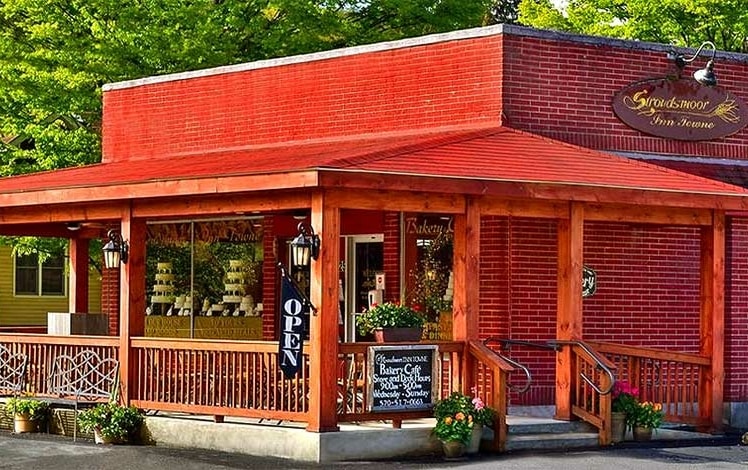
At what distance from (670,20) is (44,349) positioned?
19.4 metres

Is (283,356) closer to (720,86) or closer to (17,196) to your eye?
(17,196)

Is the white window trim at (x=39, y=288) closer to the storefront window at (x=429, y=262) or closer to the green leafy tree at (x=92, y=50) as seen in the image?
Result: the green leafy tree at (x=92, y=50)

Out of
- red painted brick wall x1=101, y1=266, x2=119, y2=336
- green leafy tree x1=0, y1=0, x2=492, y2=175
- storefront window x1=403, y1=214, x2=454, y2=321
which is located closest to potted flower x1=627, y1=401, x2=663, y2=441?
storefront window x1=403, y1=214, x2=454, y2=321

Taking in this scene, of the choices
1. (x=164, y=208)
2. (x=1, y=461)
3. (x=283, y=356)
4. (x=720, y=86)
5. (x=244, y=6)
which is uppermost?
(x=244, y=6)

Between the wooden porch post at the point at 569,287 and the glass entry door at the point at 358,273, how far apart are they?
404 cm

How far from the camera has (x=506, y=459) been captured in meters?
16.6

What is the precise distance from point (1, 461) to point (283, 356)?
318 cm

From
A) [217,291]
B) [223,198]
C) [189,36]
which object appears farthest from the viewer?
[189,36]

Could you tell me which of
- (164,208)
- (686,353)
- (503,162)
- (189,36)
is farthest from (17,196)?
(189,36)

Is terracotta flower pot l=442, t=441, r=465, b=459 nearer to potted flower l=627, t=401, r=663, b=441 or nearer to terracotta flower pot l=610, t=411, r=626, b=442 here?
terracotta flower pot l=610, t=411, r=626, b=442

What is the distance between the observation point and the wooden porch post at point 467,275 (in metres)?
17.5

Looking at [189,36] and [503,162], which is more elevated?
[189,36]

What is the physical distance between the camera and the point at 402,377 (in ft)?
56.3

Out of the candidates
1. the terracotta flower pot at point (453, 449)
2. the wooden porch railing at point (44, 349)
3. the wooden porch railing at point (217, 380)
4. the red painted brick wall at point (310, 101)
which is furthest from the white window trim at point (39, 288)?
the terracotta flower pot at point (453, 449)
